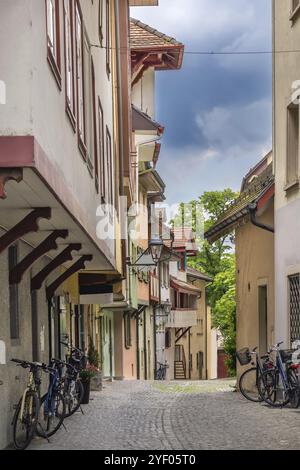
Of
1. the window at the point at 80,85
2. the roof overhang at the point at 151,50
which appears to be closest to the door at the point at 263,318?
the window at the point at 80,85

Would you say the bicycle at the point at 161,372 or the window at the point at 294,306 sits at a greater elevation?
the window at the point at 294,306

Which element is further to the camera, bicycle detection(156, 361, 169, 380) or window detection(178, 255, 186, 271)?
window detection(178, 255, 186, 271)

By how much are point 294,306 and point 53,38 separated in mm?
9151

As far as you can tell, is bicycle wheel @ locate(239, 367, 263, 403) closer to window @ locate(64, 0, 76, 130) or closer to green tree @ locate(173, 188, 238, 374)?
window @ locate(64, 0, 76, 130)

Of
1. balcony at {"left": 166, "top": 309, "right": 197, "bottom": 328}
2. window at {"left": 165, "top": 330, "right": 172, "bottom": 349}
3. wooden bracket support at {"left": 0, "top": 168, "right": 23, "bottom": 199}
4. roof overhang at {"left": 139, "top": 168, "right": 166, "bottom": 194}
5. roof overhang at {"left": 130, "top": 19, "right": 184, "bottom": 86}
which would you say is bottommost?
window at {"left": 165, "top": 330, "right": 172, "bottom": 349}

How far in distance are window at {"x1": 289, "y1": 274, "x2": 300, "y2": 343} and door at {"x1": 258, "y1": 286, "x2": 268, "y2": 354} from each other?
147 inches

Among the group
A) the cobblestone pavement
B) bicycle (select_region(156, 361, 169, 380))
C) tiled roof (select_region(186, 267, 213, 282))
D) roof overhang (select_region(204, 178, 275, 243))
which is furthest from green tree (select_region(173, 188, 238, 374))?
the cobblestone pavement

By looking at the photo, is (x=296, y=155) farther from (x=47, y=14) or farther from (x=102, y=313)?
(x=102, y=313)

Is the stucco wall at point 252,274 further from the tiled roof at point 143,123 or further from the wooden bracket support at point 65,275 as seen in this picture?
the tiled roof at point 143,123

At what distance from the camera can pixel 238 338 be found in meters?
23.8

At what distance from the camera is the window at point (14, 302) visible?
1219 cm

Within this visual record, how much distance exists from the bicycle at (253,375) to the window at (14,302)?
576 cm

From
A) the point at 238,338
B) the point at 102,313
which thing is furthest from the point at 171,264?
the point at 238,338

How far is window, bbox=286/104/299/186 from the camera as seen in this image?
17375mm
